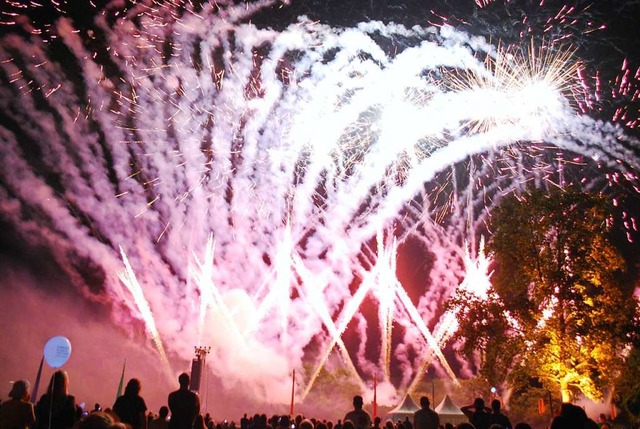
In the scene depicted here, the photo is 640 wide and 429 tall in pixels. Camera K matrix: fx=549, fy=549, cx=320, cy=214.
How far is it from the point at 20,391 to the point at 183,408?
1.84m

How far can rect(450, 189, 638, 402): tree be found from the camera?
16.2m

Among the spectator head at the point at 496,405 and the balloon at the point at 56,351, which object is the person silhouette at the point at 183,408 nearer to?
the balloon at the point at 56,351

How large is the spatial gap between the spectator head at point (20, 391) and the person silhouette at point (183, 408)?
1616mm

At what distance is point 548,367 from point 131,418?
45.9 feet

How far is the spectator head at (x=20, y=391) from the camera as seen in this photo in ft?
19.1

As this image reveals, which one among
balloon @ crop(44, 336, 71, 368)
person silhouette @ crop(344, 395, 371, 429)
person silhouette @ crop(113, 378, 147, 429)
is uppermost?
balloon @ crop(44, 336, 71, 368)

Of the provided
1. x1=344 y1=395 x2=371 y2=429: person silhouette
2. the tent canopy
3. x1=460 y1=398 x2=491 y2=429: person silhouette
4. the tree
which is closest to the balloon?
x1=344 y1=395 x2=371 y2=429: person silhouette

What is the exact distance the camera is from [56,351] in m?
8.23

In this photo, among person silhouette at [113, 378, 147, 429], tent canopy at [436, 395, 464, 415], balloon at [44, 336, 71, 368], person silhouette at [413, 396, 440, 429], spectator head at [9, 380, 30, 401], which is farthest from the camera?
tent canopy at [436, 395, 464, 415]

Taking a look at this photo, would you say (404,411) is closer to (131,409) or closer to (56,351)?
(56,351)

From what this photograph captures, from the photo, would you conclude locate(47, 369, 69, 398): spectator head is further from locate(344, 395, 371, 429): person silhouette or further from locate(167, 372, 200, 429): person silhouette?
locate(344, 395, 371, 429): person silhouette

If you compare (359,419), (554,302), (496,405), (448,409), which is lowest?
(448,409)

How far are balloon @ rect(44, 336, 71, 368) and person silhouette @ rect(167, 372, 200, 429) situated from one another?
2.37 m

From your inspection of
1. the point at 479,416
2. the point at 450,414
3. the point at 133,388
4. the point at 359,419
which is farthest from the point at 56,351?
the point at 450,414
